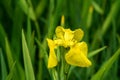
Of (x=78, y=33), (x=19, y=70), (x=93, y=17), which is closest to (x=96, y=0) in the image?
(x=93, y=17)

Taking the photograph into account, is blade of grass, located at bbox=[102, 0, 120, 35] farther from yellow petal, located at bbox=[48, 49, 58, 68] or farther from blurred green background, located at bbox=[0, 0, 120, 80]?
yellow petal, located at bbox=[48, 49, 58, 68]

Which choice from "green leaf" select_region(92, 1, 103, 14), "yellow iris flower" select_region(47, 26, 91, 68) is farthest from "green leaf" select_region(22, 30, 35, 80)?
"green leaf" select_region(92, 1, 103, 14)

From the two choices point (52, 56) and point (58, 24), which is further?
point (58, 24)

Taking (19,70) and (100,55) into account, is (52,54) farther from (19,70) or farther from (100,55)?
(100,55)

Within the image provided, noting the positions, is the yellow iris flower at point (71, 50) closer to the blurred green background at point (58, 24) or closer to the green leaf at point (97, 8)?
the blurred green background at point (58, 24)

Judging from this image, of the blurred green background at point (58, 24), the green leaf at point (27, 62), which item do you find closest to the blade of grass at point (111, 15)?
the blurred green background at point (58, 24)

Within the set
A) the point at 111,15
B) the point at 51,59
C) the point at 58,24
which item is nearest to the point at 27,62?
the point at 51,59

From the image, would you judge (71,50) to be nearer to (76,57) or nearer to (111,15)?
(76,57)
